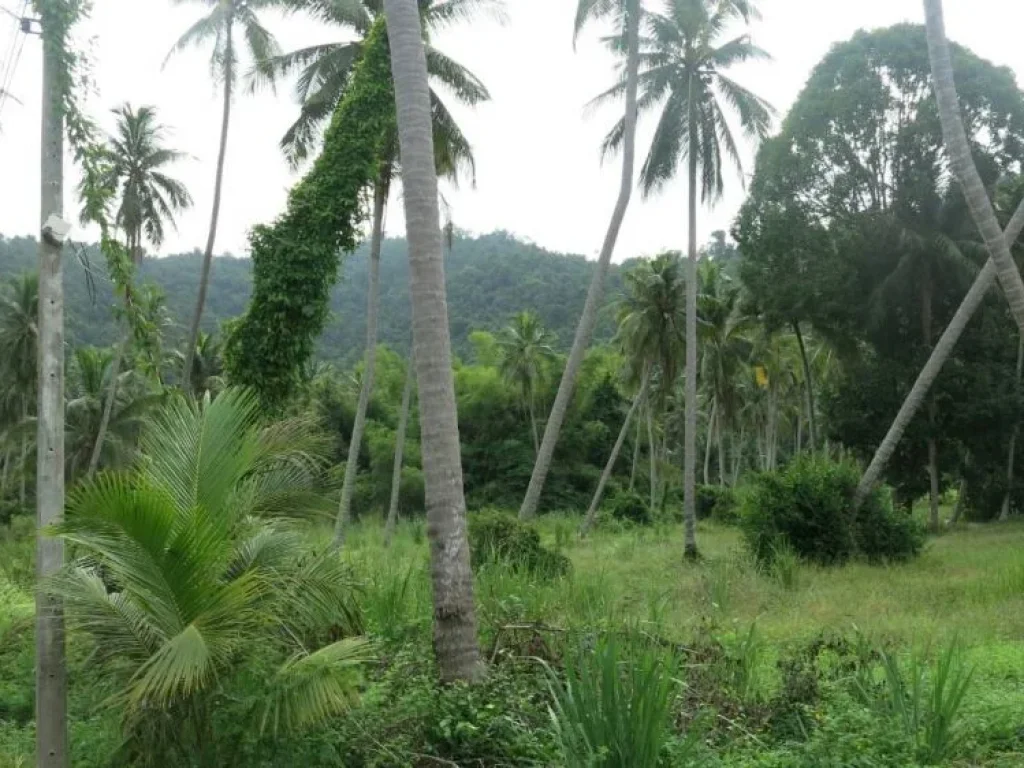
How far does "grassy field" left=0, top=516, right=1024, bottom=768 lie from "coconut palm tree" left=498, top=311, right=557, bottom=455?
2559cm

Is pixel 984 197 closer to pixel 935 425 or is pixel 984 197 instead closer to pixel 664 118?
pixel 664 118

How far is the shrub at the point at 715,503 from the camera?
37.3 m

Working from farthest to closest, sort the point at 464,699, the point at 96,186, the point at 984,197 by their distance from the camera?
the point at 984,197 < the point at 96,186 < the point at 464,699

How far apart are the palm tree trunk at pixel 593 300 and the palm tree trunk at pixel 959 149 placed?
6.81m

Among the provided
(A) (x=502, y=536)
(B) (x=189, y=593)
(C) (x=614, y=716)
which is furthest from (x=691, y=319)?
(C) (x=614, y=716)

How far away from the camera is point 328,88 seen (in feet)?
65.2

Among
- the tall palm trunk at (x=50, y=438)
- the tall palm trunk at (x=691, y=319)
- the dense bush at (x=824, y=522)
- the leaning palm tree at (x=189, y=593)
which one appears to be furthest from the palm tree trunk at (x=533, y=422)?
the tall palm trunk at (x=50, y=438)

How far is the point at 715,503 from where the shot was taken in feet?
127

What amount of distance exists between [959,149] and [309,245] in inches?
341

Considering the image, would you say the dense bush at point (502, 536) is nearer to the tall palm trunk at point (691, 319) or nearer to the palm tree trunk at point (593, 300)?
the palm tree trunk at point (593, 300)

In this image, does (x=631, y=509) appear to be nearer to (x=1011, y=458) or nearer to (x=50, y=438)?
(x=1011, y=458)

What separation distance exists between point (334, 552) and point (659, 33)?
18.2 meters

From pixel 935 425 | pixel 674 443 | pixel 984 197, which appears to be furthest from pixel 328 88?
pixel 674 443

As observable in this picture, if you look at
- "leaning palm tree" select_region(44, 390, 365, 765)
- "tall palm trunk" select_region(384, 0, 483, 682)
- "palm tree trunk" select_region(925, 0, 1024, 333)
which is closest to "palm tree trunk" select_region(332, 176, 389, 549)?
"palm tree trunk" select_region(925, 0, 1024, 333)
